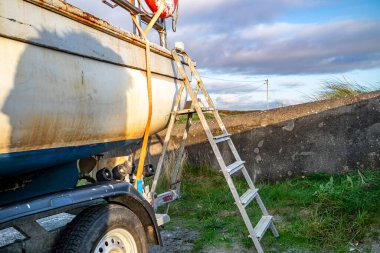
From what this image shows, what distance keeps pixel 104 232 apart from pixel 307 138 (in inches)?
154

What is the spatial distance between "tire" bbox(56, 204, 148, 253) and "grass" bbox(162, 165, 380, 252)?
1275mm

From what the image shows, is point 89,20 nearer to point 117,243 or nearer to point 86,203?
point 86,203

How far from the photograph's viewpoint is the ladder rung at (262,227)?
3854mm

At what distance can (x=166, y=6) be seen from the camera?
4570 millimetres

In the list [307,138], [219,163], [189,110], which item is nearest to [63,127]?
[219,163]

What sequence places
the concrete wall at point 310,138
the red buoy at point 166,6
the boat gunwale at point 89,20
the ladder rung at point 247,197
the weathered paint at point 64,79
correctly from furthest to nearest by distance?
the concrete wall at point 310,138, the red buoy at point 166,6, the ladder rung at point 247,197, the boat gunwale at point 89,20, the weathered paint at point 64,79

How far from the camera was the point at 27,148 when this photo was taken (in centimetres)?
238

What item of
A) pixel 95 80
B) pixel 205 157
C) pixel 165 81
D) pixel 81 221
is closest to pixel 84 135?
pixel 95 80

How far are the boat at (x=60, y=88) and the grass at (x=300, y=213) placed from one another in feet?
5.75

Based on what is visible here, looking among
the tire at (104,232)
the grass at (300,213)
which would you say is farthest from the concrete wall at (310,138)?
the tire at (104,232)

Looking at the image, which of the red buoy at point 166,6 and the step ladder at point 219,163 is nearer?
the step ladder at point 219,163

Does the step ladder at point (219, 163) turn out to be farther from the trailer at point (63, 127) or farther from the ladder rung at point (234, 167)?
the trailer at point (63, 127)

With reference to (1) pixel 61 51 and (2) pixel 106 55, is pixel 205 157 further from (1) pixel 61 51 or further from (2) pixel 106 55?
(1) pixel 61 51

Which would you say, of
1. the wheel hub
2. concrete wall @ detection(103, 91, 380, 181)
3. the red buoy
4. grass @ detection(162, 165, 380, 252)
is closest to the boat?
the wheel hub
